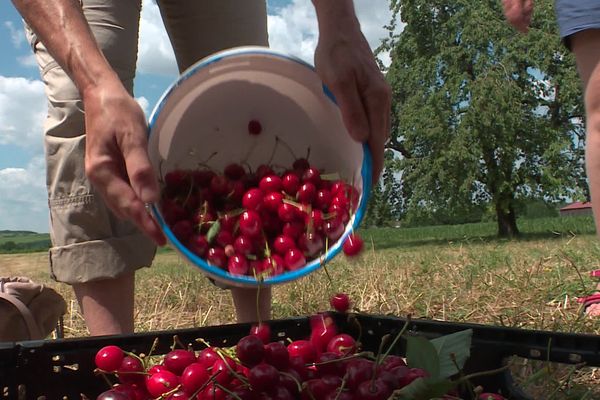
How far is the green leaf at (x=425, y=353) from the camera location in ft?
3.03

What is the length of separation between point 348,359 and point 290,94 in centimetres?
72

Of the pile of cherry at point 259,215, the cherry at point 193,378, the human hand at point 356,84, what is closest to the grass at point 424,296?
the pile of cherry at point 259,215

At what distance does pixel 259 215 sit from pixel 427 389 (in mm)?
717

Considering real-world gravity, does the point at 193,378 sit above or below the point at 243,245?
below

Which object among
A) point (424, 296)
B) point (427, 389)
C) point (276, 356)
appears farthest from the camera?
point (424, 296)

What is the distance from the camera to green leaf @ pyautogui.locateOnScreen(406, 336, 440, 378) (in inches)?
36.3

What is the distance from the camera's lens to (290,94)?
5.16ft

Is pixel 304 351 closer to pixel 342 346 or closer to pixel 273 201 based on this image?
pixel 342 346

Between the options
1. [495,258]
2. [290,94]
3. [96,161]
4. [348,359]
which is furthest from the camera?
[495,258]

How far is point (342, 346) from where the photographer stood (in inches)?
44.7

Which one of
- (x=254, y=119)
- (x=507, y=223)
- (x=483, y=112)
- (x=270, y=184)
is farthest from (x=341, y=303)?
(x=507, y=223)

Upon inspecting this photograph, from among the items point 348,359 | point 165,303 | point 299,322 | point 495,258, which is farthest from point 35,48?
point 495,258

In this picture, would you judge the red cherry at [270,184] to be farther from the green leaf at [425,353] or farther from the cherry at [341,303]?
the green leaf at [425,353]

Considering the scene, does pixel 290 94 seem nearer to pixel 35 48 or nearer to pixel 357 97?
pixel 357 97
